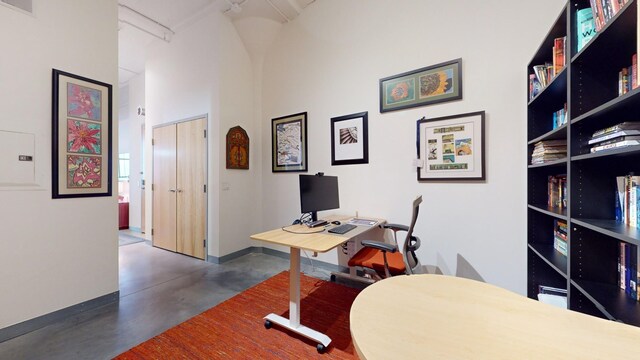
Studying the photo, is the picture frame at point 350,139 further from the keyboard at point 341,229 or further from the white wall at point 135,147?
the white wall at point 135,147

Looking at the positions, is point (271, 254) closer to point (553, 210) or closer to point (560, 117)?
point (553, 210)

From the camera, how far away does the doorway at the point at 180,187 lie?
11.9ft

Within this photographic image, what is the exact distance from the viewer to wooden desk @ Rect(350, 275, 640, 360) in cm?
64

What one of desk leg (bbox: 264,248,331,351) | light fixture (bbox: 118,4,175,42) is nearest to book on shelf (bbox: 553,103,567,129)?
desk leg (bbox: 264,248,331,351)

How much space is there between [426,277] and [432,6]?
2.75m

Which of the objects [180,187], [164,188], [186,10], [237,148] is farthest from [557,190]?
[164,188]

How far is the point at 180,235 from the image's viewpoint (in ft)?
12.7

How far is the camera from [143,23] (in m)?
3.70

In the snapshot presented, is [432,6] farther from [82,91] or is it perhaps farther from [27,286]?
[27,286]

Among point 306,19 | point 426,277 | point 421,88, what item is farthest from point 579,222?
point 306,19

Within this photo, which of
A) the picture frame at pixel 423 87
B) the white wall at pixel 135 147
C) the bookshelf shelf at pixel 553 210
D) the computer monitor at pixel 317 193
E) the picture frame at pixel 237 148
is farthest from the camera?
the white wall at pixel 135 147

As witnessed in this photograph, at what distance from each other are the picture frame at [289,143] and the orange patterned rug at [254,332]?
5.70ft

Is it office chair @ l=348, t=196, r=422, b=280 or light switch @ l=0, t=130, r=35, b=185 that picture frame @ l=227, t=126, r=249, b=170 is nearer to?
light switch @ l=0, t=130, r=35, b=185

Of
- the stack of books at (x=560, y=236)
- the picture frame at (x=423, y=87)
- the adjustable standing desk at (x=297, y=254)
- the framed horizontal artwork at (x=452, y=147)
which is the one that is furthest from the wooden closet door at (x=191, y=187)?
the stack of books at (x=560, y=236)
